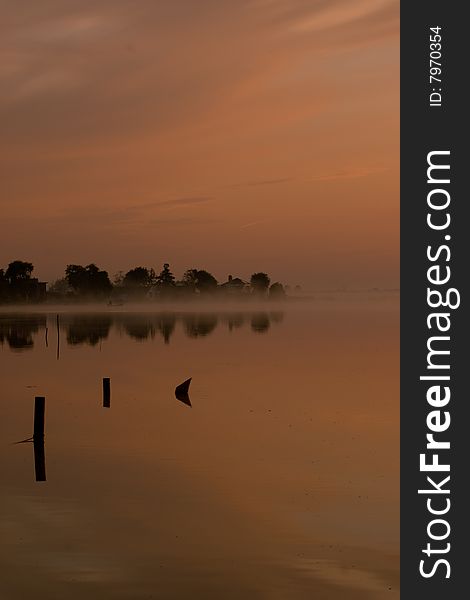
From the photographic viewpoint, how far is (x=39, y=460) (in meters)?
30.9

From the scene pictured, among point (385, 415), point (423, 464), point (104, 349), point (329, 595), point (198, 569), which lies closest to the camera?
point (329, 595)

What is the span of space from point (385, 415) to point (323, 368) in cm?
2866

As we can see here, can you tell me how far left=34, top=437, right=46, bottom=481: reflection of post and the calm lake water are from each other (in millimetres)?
250

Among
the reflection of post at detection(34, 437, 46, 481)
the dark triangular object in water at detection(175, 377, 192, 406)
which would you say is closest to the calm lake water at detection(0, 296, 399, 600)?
the reflection of post at detection(34, 437, 46, 481)

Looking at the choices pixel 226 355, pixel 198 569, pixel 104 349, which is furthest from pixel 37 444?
pixel 104 349

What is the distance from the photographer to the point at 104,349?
95.9 meters

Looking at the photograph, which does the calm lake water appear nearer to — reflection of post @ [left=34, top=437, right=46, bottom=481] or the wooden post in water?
reflection of post @ [left=34, top=437, right=46, bottom=481]

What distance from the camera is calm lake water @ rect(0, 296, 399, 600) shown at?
1845 centimetres

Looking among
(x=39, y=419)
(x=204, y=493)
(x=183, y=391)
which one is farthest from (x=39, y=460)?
(x=183, y=391)

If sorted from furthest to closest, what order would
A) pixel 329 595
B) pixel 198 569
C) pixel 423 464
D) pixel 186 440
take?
pixel 186 440, pixel 423 464, pixel 198 569, pixel 329 595

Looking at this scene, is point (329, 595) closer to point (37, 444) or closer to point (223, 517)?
point (223, 517)

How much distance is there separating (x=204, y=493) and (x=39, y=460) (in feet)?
25.5

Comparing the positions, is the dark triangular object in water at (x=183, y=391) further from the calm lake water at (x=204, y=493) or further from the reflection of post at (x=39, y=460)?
the reflection of post at (x=39, y=460)

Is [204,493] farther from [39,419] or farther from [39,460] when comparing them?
[39,419]
